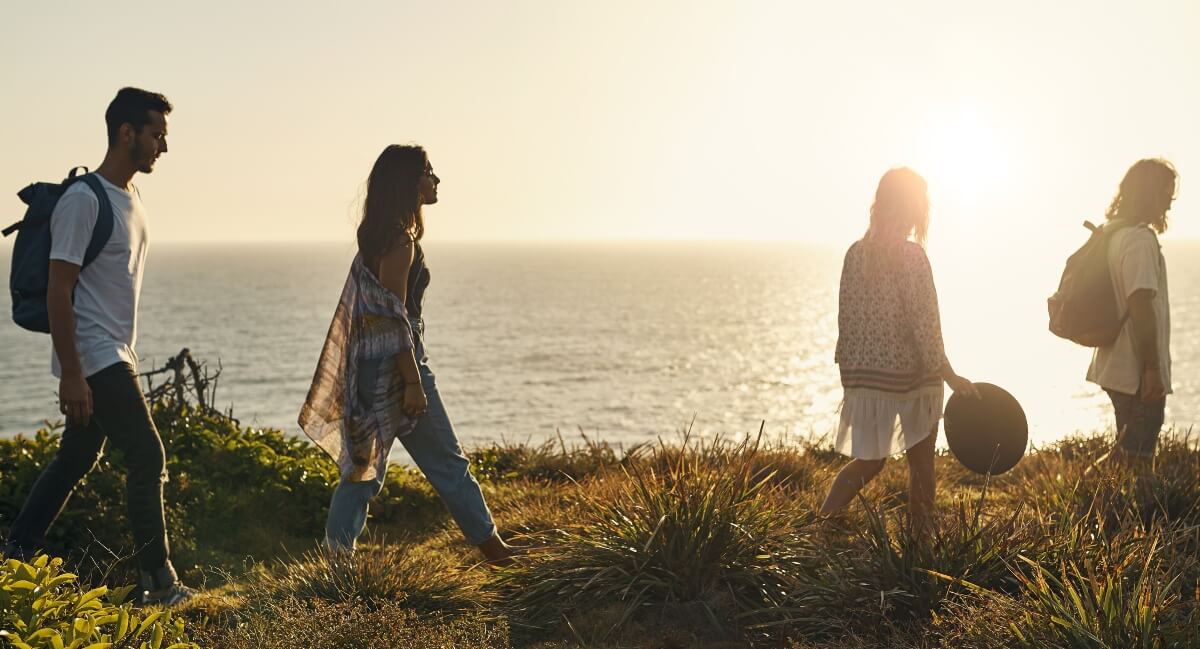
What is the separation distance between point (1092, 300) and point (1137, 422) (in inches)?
28.9

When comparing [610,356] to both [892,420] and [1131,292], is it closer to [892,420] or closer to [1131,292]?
[1131,292]

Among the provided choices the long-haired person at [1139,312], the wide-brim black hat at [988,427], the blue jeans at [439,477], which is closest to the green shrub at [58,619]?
the blue jeans at [439,477]

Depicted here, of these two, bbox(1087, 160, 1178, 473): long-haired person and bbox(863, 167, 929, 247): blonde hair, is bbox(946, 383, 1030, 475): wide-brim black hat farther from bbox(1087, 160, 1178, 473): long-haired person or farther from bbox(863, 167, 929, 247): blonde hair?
bbox(863, 167, 929, 247): blonde hair

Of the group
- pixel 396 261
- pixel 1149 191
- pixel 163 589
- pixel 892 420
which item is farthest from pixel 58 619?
pixel 1149 191

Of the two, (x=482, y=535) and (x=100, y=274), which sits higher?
(x=100, y=274)

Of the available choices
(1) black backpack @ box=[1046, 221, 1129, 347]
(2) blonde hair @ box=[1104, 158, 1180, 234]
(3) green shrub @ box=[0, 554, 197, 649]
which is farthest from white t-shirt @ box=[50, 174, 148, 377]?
(2) blonde hair @ box=[1104, 158, 1180, 234]

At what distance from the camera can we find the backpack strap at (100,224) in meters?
4.65

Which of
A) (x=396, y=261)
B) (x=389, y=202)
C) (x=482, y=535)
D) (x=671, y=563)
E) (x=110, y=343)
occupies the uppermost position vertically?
(x=389, y=202)

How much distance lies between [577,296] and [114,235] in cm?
11469

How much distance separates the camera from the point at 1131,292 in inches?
A: 213

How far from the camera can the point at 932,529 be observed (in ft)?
13.8

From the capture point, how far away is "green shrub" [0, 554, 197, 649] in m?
2.87

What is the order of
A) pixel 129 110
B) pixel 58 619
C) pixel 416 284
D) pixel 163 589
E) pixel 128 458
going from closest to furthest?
pixel 58 619, pixel 129 110, pixel 128 458, pixel 163 589, pixel 416 284

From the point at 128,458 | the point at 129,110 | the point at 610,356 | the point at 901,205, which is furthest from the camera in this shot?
the point at 610,356
